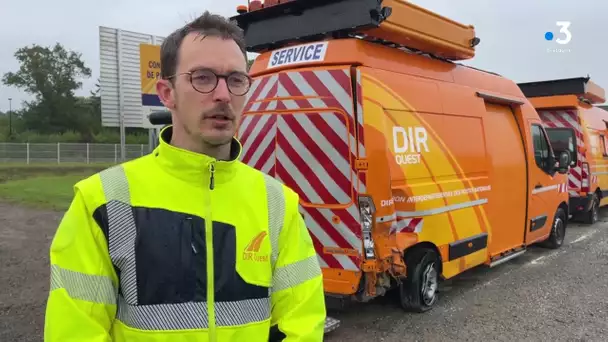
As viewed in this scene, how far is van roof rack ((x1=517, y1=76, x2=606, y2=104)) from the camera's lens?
37.5ft

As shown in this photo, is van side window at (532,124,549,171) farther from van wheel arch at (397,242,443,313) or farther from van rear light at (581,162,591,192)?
van rear light at (581,162,591,192)

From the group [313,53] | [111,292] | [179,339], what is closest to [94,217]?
[111,292]

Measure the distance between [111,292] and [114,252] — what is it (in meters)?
0.12

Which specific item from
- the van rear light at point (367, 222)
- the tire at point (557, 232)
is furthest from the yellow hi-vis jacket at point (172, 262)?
the tire at point (557, 232)

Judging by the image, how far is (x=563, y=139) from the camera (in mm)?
11484

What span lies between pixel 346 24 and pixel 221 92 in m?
3.57

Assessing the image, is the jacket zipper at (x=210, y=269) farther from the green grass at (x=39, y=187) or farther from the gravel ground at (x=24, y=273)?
the green grass at (x=39, y=187)

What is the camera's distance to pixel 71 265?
4.77 ft

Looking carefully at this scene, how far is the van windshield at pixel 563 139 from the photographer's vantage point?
1138cm

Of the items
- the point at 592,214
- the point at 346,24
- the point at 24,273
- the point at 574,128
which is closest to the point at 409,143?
the point at 346,24

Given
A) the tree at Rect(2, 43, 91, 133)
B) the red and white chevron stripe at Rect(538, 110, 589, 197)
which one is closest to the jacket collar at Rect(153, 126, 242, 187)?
the red and white chevron stripe at Rect(538, 110, 589, 197)

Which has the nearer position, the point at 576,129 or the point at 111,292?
the point at 111,292

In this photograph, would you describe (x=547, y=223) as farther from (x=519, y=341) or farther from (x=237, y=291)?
(x=237, y=291)

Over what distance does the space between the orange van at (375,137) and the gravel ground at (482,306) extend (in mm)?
381
